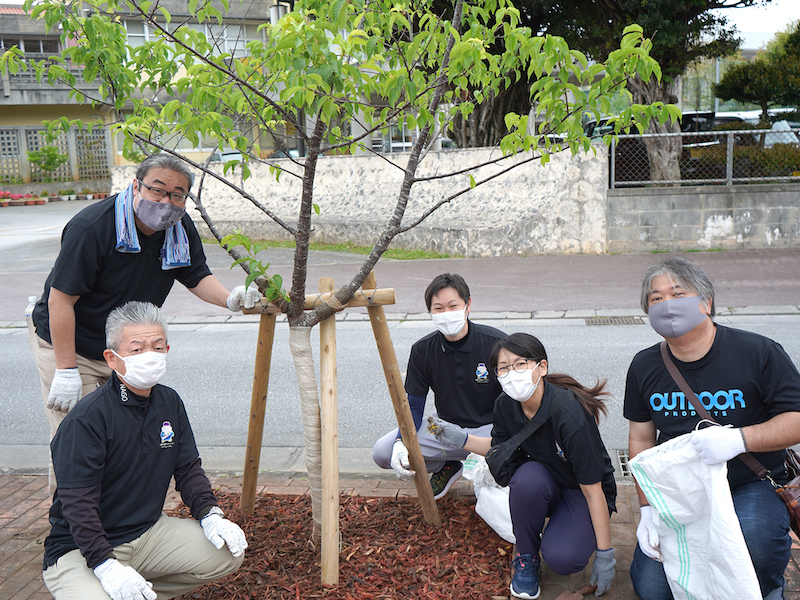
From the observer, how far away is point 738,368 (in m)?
2.97

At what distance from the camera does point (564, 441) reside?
3.20 metres

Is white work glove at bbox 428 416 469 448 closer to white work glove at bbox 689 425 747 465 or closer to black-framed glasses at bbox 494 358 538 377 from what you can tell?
black-framed glasses at bbox 494 358 538 377

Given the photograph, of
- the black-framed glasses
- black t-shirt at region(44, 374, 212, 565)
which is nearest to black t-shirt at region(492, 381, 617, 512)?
the black-framed glasses

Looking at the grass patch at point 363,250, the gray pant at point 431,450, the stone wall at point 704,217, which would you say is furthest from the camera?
the grass patch at point 363,250

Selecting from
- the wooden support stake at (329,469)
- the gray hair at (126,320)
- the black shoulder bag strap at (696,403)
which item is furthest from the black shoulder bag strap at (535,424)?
the gray hair at (126,320)

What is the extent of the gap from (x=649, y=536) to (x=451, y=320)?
1.43m

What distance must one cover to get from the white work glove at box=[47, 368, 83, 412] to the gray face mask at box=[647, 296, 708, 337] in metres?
2.56

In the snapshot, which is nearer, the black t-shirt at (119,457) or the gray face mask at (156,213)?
the black t-shirt at (119,457)

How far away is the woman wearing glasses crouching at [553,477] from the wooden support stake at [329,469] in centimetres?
75

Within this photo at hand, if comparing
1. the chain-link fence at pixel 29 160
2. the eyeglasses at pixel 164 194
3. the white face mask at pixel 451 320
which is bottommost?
the white face mask at pixel 451 320

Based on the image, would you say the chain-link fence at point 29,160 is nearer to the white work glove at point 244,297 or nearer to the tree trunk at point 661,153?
the tree trunk at point 661,153

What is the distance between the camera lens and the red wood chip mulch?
3.21 m

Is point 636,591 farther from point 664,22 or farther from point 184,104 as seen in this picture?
point 664,22

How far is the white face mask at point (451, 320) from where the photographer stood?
3857 millimetres
